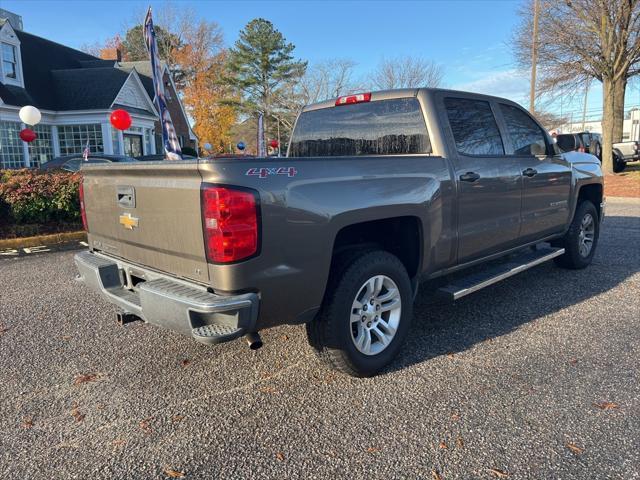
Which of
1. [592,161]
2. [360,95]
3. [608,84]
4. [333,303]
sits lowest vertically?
[333,303]

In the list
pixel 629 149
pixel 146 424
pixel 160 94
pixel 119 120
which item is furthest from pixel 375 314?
pixel 629 149

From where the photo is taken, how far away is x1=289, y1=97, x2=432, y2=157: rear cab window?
3963 millimetres

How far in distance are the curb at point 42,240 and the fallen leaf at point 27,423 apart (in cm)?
635

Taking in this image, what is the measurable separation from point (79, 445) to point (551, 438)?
2.59 metres

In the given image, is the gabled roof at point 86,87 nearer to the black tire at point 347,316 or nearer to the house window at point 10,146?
the house window at point 10,146

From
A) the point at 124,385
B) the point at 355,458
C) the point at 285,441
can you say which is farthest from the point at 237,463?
the point at 124,385

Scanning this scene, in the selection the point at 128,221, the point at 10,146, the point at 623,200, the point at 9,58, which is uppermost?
the point at 9,58

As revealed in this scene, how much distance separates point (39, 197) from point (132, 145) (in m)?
18.4

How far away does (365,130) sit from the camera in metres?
4.28

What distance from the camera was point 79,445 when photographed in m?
2.68

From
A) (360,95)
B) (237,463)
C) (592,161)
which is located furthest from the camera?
(592,161)

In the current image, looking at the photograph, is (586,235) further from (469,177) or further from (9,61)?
(9,61)

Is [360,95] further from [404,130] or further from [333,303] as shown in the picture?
[333,303]

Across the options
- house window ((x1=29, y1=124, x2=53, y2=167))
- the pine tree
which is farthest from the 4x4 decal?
the pine tree
